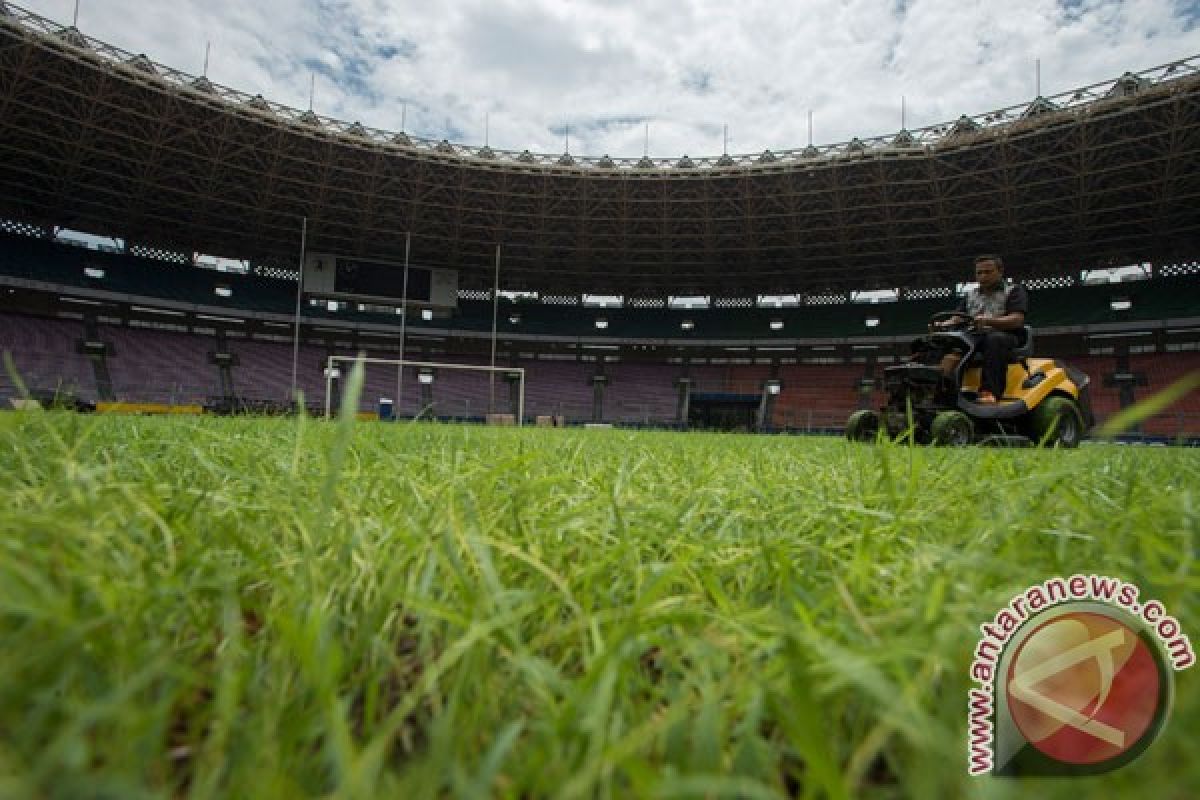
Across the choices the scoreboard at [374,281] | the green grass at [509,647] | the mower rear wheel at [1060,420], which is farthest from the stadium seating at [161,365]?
the green grass at [509,647]

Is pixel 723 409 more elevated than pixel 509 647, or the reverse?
pixel 723 409

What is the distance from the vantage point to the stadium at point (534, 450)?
19.0 inches

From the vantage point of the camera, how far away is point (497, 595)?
2.23 feet

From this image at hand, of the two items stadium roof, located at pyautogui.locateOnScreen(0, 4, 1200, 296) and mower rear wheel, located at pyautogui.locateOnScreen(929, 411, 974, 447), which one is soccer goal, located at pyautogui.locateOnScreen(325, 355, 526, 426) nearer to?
stadium roof, located at pyautogui.locateOnScreen(0, 4, 1200, 296)

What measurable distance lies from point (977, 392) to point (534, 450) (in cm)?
583

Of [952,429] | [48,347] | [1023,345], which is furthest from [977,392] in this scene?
[48,347]

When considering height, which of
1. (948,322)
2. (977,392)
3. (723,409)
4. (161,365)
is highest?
(161,365)

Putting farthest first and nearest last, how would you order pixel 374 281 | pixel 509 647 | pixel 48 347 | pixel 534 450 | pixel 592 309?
pixel 592 309
pixel 374 281
pixel 48 347
pixel 534 450
pixel 509 647

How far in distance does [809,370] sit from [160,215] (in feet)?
119

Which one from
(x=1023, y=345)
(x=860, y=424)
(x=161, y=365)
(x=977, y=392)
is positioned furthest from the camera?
(x=161, y=365)

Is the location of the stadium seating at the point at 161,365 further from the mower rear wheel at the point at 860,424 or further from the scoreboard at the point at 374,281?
the mower rear wheel at the point at 860,424

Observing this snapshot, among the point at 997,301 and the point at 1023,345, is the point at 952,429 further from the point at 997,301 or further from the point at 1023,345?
the point at 997,301

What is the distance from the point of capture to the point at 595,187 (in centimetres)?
2714

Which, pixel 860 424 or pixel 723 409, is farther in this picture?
pixel 723 409
